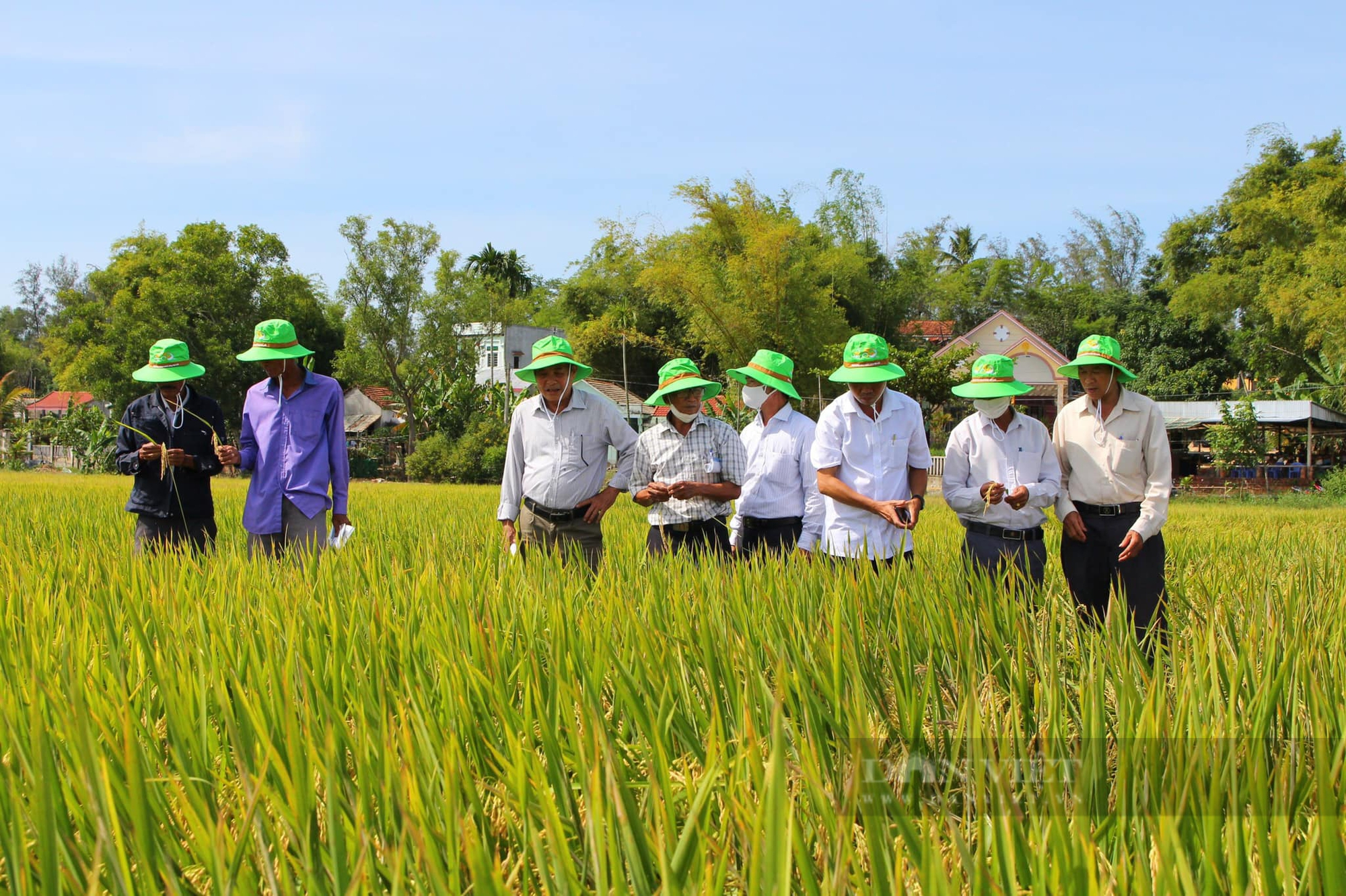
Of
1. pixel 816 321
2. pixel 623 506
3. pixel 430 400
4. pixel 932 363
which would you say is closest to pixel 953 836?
pixel 623 506

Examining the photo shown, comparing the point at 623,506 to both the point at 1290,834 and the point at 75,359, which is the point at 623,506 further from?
the point at 75,359

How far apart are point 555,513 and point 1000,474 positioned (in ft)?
5.60

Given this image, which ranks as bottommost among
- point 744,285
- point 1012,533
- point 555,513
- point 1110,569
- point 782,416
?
point 1110,569

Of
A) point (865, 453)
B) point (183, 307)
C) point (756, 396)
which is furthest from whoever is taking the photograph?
point (183, 307)

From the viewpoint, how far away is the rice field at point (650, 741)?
3.43ft

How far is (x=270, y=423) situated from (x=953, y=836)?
3.54 m

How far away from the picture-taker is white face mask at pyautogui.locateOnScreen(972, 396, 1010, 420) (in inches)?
145

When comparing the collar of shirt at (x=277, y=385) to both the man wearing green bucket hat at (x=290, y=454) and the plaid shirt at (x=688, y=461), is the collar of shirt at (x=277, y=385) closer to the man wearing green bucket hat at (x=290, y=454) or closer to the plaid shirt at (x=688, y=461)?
the man wearing green bucket hat at (x=290, y=454)

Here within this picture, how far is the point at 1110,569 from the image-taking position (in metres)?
3.47

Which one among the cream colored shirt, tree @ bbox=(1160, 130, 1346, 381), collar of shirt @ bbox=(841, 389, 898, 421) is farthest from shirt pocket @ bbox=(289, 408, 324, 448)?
tree @ bbox=(1160, 130, 1346, 381)

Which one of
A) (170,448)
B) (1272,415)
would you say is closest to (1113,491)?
(170,448)

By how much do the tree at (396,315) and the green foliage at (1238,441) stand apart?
19058 millimetres

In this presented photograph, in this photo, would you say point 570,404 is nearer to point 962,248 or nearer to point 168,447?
point 168,447

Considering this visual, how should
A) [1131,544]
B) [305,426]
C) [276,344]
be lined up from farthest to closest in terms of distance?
[305,426] → [276,344] → [1131,544]
